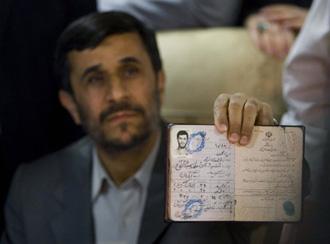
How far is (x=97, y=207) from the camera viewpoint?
864 mm

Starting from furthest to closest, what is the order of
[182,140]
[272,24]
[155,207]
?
[272,24], [155,207], [182,140]

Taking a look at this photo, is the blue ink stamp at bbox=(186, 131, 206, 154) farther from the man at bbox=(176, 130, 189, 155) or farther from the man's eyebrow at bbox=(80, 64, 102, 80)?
the man's eyebrow at bbox=(80, 64, 102, 80)

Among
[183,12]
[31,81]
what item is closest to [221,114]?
[31,81]

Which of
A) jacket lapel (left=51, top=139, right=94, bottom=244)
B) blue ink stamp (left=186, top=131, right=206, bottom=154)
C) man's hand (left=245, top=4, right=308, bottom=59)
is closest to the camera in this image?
blue ink stamp (left=186, top=131, right=206, bottom=154)

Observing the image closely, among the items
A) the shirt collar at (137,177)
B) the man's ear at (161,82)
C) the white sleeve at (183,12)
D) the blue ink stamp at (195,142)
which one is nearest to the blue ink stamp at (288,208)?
the blue ink stamp at (195,142)

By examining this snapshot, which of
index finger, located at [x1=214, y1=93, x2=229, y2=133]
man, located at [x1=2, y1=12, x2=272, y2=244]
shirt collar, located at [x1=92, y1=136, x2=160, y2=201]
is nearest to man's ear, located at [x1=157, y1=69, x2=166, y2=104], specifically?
man, located at [x1=2, y1=12, x2=272, y2=244]

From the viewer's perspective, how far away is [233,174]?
64 centimetres

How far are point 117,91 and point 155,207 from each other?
167 mm

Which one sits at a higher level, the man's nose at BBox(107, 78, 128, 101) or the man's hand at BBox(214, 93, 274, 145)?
the man's hand at BBox(214, 93, 274, 145)

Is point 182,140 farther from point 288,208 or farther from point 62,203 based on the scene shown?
point 62,203

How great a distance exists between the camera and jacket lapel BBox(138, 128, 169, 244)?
0.74 meters

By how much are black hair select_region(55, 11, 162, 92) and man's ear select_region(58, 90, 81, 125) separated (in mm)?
11

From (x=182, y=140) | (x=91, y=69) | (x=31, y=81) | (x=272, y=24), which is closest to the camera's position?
(x=182, y=140)

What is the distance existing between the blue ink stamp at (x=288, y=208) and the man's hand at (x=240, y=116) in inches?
3.0
